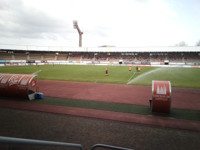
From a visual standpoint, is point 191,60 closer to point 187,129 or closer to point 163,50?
point 163,50

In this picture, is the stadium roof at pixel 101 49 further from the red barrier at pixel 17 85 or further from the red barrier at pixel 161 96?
the red barrier at pixel 161 96

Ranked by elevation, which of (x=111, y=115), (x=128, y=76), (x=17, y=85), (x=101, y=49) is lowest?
(x=111, y=115)

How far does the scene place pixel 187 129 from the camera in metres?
7.46

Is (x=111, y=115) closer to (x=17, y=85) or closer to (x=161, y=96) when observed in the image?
(x=161, y=96)

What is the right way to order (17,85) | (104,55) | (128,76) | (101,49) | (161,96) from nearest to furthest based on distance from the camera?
(161,96) → (17,85) → (128,76) → (101,49) → (104,55)

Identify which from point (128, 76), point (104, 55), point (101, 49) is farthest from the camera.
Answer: point (104, 55)

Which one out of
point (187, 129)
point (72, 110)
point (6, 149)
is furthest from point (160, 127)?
point (6, 149)

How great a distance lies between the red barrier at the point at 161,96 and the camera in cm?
901

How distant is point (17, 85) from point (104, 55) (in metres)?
70.3

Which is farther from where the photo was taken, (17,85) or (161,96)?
(17,85)

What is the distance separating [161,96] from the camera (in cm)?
907

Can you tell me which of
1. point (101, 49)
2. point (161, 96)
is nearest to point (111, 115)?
point (161, 96)

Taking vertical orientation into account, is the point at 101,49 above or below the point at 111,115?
above

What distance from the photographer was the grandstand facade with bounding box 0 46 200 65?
65.5 m
